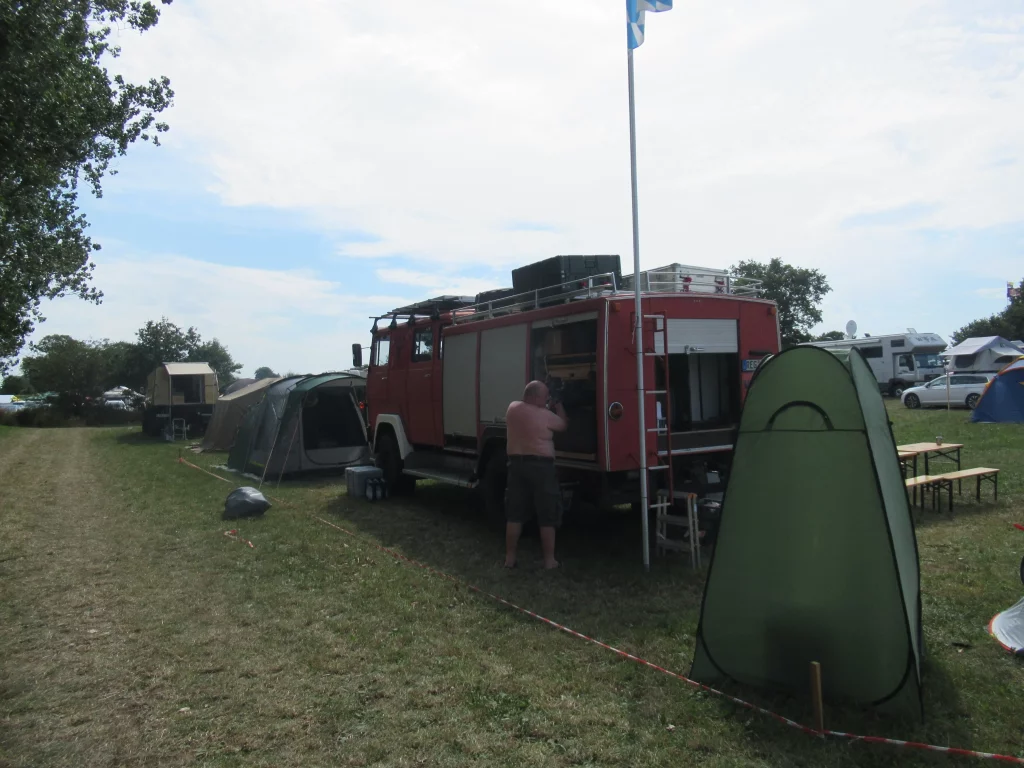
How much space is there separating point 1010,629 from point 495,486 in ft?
16.8

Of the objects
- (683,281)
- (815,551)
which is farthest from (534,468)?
(815,551)

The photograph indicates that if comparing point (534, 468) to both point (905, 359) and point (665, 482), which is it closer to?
point (665, 482)

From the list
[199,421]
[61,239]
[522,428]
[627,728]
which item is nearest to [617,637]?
[627,728]

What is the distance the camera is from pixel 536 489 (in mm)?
7027

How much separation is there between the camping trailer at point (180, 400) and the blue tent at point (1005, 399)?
24.6 m

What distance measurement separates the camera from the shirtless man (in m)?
7.01

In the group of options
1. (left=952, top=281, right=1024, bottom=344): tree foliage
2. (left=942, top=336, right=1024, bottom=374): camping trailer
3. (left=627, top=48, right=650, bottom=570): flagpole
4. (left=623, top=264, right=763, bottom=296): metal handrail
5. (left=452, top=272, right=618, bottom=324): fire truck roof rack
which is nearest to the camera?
(left=627, top=48, right=650, bottom=570): flagpole

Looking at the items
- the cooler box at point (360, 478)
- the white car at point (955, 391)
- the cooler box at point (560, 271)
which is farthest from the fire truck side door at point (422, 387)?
the white car at point (955, 391)

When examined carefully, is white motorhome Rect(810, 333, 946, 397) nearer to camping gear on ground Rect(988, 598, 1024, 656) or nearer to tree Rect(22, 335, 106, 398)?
camping gear on ground Rect(988, 598, 1024, 656)

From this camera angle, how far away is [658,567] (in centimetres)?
700

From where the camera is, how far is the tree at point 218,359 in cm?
5738

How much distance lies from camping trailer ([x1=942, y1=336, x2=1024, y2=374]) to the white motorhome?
1.15 m

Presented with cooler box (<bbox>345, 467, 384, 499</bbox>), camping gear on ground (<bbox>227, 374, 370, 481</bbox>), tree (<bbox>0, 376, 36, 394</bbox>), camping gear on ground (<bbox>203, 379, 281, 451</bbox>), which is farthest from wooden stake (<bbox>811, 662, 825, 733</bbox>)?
tree (<bbox>0, 376, 36, 394</bbox>)

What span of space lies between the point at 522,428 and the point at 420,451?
4.04 meters
